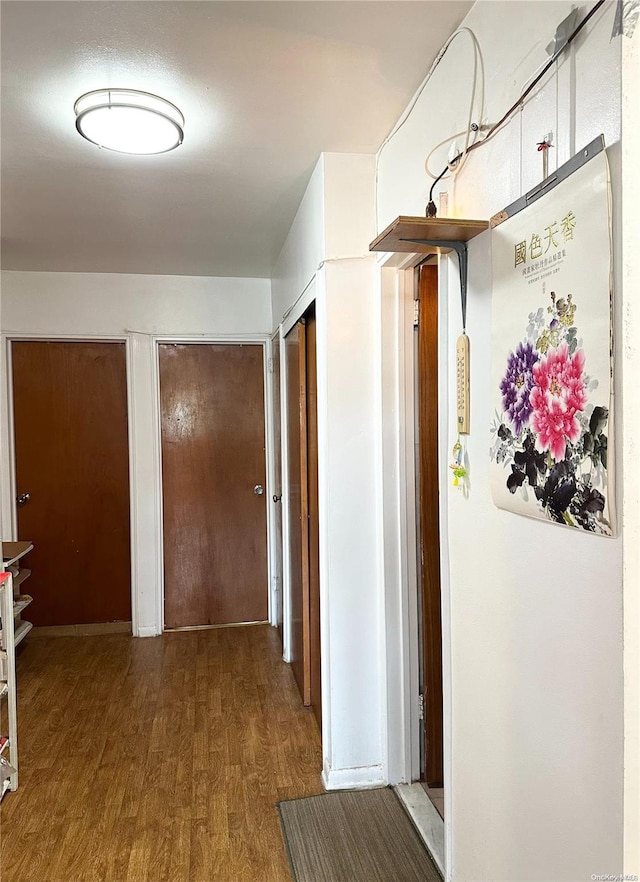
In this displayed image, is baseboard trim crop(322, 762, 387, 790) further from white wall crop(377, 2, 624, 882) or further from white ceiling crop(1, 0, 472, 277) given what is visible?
white ceiling crop(1, 0, 472, 277)

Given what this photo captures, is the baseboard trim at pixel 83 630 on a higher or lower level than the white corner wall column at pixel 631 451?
lower

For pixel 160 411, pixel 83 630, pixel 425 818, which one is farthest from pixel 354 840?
pixel 160 411

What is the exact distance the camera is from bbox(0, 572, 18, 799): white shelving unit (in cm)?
225

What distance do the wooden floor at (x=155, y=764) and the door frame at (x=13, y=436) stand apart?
0.61 metres

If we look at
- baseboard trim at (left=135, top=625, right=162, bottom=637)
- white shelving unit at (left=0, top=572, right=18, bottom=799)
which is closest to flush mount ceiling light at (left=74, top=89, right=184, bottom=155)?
white shelving unit at (left=0, top=572, right=18, bottom=799)

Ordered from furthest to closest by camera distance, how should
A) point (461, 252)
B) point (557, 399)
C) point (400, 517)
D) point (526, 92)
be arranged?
point (400, 517) < point (461, 252) < point (526, 92) < point (557, 399)

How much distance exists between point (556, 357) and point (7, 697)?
2363 mm

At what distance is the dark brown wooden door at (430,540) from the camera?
7.14ft

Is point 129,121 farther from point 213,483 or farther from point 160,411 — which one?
point 213,483

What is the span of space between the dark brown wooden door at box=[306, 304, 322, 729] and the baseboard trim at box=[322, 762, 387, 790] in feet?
1.36

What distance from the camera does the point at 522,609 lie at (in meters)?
1.22

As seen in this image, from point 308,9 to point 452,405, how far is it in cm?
103

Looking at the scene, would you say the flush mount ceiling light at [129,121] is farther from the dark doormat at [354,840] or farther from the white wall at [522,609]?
the dark doormat at [354,840]

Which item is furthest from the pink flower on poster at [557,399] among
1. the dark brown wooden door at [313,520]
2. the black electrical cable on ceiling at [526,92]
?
the dark brown wooden door at [313,520]
